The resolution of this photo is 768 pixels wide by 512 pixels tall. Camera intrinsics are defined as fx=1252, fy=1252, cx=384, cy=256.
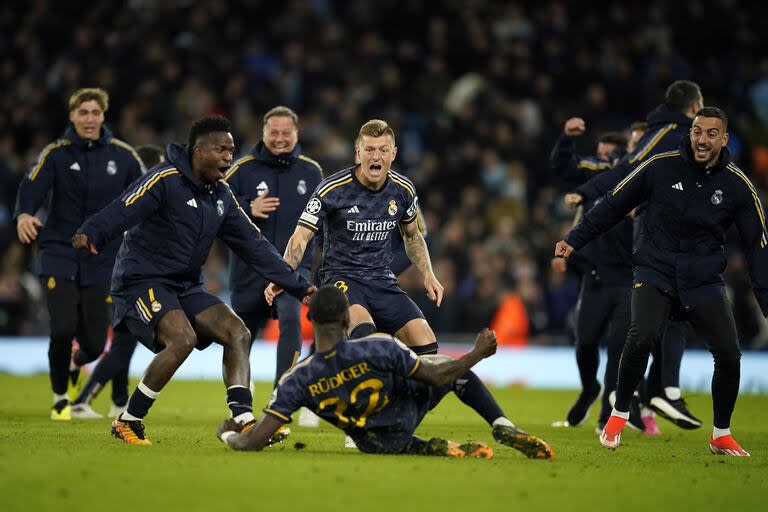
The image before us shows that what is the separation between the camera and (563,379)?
16.5m

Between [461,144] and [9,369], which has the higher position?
[461,144]

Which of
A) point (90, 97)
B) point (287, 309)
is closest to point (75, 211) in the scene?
point (90, 97)

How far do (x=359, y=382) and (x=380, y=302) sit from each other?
4.28ft

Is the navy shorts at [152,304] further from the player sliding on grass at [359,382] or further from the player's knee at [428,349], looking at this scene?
the player's knee at [428,349]

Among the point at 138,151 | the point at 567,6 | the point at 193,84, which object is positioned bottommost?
the point at 138,151

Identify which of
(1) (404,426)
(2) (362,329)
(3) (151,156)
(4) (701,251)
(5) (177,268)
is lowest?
Answer: (1) (404,426)

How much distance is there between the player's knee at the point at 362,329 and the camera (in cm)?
823

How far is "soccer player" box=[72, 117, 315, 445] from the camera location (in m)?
8.19

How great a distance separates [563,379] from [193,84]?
8297 mm

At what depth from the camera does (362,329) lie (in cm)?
826

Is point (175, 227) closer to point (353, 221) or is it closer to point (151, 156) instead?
point (353, 221)

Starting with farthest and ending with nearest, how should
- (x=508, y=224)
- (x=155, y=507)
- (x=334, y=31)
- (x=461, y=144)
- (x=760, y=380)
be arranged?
(x=334, y=31) < (x=461, y=144) < (x=508, y=224) < (x=760, y=380) < (x=155, y=507)

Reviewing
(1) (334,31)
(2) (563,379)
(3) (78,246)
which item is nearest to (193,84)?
(1) (334,31)

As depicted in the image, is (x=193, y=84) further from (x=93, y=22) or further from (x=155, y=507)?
(x=155, y=507)
